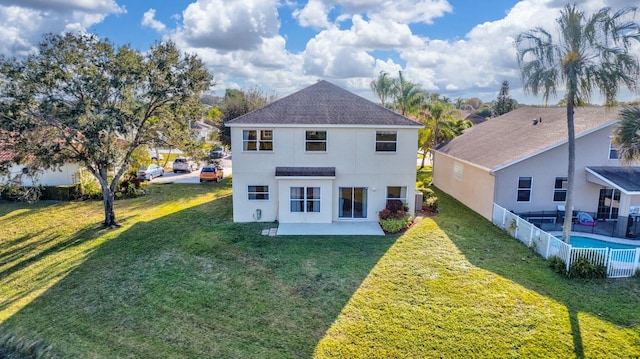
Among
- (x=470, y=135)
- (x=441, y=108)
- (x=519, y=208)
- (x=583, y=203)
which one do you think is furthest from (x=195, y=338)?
(x=441, y=108)

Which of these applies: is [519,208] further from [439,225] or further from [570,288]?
[570,288]

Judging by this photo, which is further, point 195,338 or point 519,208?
point 519,208

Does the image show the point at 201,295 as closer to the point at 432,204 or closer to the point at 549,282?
the point at 549,282

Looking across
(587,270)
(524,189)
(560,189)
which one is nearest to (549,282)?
(587,270)

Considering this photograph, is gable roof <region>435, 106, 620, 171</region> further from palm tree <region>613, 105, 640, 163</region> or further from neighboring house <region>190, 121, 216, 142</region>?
neighboring house <region>190, 121, 216, 142</region>

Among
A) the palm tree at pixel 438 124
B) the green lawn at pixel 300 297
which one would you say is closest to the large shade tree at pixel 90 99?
the green lawn at pixel 300 297

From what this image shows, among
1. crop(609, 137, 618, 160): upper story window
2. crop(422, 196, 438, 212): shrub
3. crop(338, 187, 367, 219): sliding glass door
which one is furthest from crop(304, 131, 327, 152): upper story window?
crop(609, 137, 618, 160): upper story window
